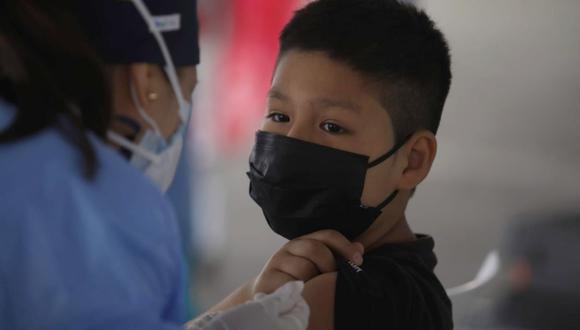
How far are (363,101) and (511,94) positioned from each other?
247 centimetres

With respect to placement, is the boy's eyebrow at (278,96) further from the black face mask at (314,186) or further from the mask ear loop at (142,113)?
the mask ear loop at (142,113)

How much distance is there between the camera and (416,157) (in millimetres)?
1497

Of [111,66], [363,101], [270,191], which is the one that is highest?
[111,66]

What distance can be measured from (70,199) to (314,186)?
585 millimetres

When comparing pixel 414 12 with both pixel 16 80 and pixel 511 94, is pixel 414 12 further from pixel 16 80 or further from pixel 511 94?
pixel 511 94

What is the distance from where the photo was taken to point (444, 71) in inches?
61.2

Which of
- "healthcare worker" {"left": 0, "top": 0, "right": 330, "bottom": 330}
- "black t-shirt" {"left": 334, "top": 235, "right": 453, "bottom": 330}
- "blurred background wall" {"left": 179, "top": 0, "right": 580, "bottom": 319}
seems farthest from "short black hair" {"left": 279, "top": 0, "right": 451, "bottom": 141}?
"blurred background wall" {"left": 179, "top": 0, "right": 580, "bottom": 319}

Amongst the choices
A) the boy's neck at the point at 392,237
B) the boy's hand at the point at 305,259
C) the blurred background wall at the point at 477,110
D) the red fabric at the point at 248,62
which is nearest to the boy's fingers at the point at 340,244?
the boy's hand at the point at 305,259

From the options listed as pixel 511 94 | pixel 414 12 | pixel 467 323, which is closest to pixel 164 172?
pixel 414 12

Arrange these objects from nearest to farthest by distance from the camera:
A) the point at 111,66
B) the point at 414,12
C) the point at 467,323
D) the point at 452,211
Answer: the point at 111,66
the point at 414,12
the point at 467,323
the point at 452,211

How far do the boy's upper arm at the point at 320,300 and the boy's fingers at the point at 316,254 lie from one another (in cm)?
4

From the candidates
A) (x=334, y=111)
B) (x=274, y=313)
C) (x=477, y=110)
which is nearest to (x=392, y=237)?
(x=334, y=111)

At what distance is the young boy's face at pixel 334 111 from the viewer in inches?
54.7

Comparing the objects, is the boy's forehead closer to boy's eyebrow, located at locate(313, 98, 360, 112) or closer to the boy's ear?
boy's eyebrow, located at locate(313, 98, 360, 112)
